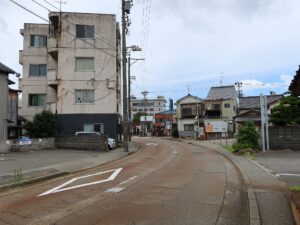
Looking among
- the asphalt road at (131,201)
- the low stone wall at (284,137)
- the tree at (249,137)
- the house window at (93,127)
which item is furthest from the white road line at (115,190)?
the house window at (93,127)

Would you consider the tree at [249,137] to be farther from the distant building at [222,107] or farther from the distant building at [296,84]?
the distant building at [222,107]

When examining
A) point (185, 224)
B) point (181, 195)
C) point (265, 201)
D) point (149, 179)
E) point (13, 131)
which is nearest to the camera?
point (185, 224)

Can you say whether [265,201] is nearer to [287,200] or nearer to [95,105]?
[287,200]

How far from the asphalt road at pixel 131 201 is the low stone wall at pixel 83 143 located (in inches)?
639

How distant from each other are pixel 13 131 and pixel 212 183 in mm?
28466

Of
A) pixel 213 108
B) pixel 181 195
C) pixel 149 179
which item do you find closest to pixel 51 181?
pixel 149 179

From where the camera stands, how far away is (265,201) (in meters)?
8.71

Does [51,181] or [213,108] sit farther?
[213,108]

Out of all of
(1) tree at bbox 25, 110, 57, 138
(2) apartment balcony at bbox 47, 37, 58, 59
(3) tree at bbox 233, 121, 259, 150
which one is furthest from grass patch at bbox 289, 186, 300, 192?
(2) apartment balcony at bbox 47, 37, 58, 59

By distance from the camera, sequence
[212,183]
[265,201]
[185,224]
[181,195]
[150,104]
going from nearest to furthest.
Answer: [185,224], [265,201], [181,195], [212,183], [150,104]

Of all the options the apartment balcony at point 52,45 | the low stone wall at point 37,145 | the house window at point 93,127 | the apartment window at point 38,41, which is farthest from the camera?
the apartment window at point 38,41

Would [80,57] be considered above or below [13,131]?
above

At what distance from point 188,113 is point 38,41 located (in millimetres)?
30915

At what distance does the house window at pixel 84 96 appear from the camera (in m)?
36.8
